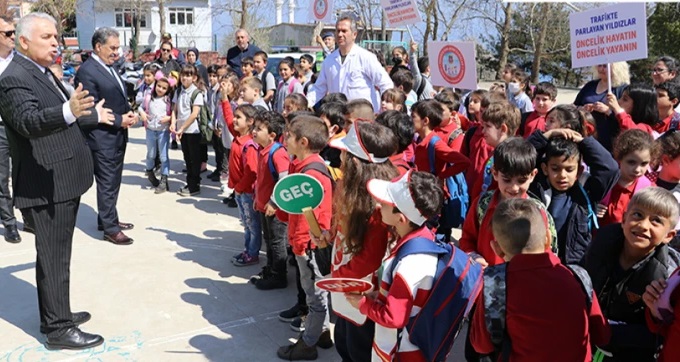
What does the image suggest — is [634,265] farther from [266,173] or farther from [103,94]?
[103,94]

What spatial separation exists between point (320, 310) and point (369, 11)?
85.3ft

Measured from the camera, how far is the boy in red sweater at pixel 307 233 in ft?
12.2

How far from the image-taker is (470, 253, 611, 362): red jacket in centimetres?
226

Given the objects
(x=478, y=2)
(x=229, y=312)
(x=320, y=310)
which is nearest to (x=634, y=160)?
(x=320, y=310)

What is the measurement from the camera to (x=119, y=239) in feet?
20.3

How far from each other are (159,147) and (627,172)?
6680 mm

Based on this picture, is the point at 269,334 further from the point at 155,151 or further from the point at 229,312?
the point at 155,151

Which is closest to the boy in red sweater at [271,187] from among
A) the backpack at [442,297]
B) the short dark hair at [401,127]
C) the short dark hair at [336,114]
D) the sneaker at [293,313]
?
the short dark hair at [336,114]

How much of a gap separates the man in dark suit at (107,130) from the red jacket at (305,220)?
9.55 ft

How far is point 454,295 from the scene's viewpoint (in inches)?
99.5

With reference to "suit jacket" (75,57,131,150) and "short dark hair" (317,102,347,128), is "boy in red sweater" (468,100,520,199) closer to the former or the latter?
"short dark hair" (317,102,347,128)

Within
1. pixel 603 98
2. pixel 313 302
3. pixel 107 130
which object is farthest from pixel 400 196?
pixel 107 130

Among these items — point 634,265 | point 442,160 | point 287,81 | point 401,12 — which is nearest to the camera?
point 634,265

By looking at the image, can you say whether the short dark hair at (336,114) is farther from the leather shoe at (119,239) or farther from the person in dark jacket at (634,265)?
the leather shoe at (119,239)
